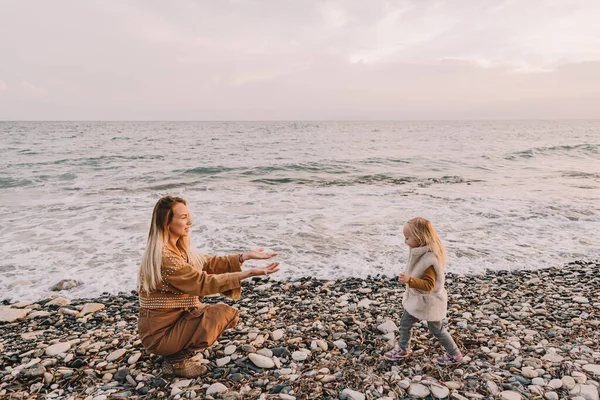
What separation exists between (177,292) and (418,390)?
2687 millimetres

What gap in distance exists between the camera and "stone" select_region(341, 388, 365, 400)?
373 cm

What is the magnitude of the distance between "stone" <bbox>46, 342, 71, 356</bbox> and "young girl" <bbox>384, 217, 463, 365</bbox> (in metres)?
4.18

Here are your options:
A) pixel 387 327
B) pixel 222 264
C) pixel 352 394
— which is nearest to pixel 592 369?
pixel 387 327

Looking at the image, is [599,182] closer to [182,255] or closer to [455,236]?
[455,236]

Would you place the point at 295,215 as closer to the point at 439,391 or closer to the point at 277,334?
the point at 277,334

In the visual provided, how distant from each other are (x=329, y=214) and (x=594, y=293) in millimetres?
8078

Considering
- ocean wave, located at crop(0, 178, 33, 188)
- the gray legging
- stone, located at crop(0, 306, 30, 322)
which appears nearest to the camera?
the gray legging

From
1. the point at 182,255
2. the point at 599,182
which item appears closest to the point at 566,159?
the point at 599,182

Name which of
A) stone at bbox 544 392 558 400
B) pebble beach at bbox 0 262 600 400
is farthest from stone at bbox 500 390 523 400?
stone at bbox 544 392 558 400

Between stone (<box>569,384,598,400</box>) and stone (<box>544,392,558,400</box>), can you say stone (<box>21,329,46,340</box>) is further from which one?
stone (<box>569,384,598,400</box>)

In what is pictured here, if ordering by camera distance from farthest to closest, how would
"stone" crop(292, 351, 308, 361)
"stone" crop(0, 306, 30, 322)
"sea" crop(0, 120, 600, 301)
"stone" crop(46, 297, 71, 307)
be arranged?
"sea" crop(0, 120, 600, 301) < "stone" crop(46, 297, 71, 307) < "stone" crop(0, 306, 30, 322) < "stone" crop(292, 351, 308, 361)

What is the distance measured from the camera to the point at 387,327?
5.13 metres

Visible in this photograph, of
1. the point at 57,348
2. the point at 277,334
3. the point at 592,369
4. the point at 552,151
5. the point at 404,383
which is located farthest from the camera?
the point at 552,151

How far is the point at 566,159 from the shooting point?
3234 cm
